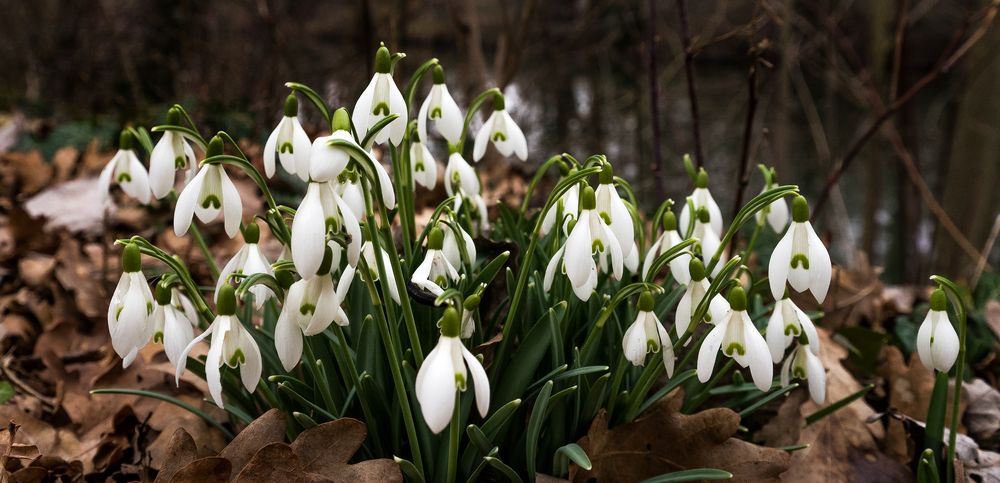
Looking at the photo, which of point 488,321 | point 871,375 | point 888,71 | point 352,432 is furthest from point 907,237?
point 352,432

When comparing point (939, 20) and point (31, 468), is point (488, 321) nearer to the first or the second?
point (31, 468)

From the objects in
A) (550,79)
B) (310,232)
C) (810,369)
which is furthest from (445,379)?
(550,79)

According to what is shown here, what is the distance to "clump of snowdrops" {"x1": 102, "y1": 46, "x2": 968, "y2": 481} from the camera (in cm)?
107

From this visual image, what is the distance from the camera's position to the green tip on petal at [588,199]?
1149 millimetres

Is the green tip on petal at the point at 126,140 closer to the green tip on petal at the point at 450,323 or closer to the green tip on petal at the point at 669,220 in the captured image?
the green tip on petal at the point at 450,323

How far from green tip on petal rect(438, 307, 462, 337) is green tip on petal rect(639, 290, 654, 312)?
346 millimetres

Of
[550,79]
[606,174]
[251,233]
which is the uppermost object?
[550,79]

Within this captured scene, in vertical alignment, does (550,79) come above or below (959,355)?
above

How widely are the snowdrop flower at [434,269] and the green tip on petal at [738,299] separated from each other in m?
0.41

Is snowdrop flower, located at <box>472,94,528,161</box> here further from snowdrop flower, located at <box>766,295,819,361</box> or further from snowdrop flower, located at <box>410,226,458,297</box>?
snowdrop flower, located at <box>766,295,819,361</box>

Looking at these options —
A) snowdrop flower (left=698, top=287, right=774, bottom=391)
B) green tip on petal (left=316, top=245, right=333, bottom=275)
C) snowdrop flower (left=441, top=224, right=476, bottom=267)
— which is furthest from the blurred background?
green tip on petal (left=316, top=245, right=333, bottom=275)

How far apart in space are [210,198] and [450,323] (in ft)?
1.49

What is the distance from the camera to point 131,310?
110cm

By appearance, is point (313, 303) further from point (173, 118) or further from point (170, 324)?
point (173, 118)
